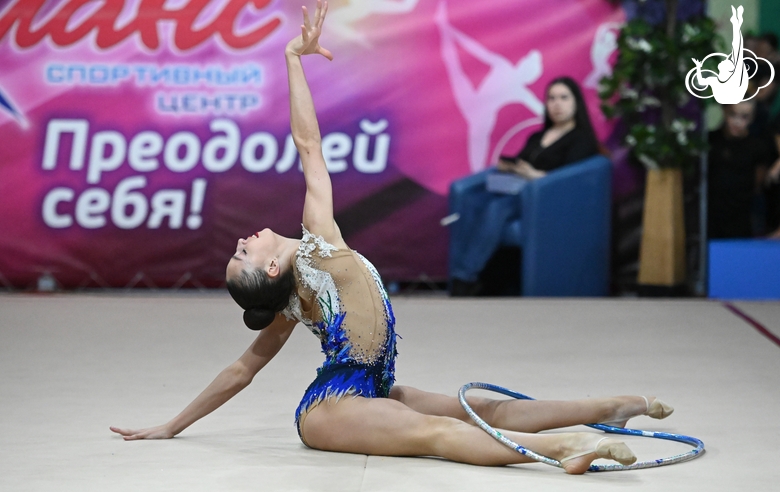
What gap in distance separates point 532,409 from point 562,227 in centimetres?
372

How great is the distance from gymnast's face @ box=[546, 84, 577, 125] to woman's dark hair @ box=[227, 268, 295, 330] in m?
4.25

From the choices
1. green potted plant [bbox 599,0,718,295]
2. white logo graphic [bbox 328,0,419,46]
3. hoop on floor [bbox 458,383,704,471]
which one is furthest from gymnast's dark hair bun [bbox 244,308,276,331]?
white logo graphic [bbox 328,0,419,46]

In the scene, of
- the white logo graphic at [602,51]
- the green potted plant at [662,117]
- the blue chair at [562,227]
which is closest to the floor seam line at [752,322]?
the green potted plant at [662,117]

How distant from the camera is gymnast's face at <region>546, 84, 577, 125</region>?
274 inches

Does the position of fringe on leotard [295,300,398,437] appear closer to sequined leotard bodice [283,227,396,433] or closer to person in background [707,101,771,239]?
sequined leotard bodice [283,227,396,433]

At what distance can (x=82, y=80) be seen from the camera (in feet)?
24.4

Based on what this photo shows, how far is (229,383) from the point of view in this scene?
10.1ft

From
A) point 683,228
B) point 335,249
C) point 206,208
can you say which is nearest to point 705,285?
point 683,228

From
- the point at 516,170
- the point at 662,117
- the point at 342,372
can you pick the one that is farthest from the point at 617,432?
the point at 662,117

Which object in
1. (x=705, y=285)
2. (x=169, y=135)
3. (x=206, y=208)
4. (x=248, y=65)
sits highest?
(x=248, y=65)

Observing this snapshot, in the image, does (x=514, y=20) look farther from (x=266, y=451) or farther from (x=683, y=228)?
(x=266, y=451)

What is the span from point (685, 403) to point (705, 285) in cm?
380

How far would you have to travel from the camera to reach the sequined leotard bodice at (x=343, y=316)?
3027 millimetres

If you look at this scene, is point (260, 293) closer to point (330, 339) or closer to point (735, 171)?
point (330, 339)
